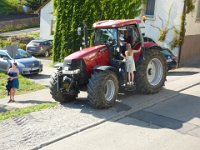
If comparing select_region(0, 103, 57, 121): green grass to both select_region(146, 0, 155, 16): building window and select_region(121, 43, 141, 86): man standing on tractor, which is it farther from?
select_region(146, 0, 155, 16): building window

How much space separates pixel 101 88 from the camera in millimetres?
11805

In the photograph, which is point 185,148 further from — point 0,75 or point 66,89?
point 0,75

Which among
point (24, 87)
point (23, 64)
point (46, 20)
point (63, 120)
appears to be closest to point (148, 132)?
point (63, 120)

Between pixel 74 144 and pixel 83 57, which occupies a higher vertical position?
pixel 83 57

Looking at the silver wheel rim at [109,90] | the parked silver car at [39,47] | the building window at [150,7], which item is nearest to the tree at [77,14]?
the building window at [150,7]

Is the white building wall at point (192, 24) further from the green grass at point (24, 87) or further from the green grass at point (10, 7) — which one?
the green grass at point (10, 7)

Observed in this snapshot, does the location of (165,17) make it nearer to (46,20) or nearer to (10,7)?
(46,20)

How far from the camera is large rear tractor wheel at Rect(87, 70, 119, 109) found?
11781 mm

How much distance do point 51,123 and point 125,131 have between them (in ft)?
7.17

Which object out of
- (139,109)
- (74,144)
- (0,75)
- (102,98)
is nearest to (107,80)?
(102,98)

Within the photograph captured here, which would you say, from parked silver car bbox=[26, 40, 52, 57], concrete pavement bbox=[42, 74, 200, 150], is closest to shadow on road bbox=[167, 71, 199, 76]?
concrete pavement bbox=[42, 74, 200, 150]

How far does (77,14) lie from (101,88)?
1489cm

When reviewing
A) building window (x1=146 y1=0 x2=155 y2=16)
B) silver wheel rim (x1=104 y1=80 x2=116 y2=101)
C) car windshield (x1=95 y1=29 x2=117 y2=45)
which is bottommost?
silver wheel rim (x1=104 y1=80 x2=116 y2=101)

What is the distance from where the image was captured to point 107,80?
1204cm
